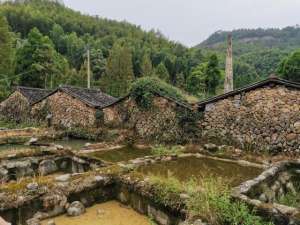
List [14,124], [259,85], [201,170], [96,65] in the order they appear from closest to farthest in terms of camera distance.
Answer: [201,170]
[259,85]
[14,124]
[96,65]

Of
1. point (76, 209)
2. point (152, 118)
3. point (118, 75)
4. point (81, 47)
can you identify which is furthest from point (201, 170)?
point (81, 47)

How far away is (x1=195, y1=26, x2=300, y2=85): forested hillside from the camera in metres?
52.4

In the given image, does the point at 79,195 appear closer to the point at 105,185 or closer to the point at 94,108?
the point at 105,185

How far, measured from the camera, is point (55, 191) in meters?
5.82

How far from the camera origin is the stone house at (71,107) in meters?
15.4

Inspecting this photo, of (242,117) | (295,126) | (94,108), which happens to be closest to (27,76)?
(94,108)

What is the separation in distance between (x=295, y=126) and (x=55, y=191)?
7.37 metres

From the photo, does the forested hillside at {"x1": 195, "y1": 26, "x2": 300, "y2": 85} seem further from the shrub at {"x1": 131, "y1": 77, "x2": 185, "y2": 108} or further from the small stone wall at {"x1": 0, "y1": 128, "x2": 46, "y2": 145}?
the small stone wall at {"x1": 0, "y1": 128, "x2": 46, "y2": 145}

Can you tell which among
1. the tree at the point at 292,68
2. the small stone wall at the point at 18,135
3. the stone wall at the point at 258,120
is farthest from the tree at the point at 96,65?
the stone wall at the point at 258,120

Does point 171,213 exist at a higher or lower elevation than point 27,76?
lower

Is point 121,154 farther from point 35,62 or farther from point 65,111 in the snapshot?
point 35,62

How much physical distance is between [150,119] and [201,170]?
17.3 feet

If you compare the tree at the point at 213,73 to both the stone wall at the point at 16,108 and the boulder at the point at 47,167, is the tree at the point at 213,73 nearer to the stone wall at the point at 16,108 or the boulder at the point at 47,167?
the stone wall at the point at 16,108

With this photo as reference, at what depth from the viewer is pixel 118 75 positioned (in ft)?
118
